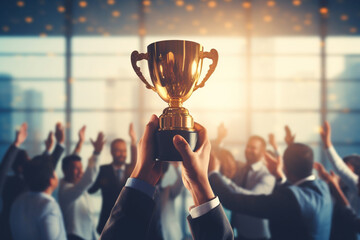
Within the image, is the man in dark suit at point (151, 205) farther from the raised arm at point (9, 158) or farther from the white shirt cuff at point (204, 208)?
the raised arm at point (9, 158)

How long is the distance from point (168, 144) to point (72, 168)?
183 cm

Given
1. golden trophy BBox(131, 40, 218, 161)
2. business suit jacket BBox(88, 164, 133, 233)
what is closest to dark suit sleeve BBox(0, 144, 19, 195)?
business suit jacket BBox(88, 164, 133, 233)

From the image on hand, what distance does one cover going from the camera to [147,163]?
2.33 ft

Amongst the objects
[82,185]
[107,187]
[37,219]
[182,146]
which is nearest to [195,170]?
[182,146]

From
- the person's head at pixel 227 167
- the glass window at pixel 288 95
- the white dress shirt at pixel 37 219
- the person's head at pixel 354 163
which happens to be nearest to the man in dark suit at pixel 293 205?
the white dress shirt at pixel 37 219

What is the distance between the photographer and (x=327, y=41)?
5.03 m

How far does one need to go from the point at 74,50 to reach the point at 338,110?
169 inches

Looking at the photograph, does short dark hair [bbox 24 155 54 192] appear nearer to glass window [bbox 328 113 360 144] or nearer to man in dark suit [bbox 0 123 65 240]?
man in dark suit [bbox 0 123 65 240]

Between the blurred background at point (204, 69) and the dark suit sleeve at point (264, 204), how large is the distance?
3.62 m

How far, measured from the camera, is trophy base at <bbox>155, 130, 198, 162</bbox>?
0.81 meters

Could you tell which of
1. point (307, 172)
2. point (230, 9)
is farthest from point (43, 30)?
point (307, 172)

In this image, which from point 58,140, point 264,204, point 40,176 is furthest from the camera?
point 58,140

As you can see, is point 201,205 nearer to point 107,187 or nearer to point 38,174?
point 38,174

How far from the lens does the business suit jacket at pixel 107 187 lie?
98.9 inches
